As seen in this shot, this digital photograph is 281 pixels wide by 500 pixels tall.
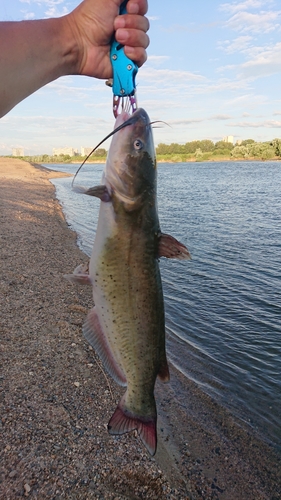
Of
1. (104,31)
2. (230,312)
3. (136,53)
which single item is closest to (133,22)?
(136,53)

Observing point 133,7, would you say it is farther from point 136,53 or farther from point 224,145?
point 224,145

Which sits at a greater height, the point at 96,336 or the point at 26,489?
the point at 96,336

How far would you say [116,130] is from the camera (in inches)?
102

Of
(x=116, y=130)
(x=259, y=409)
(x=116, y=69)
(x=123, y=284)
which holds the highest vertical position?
(x=116, y=69)

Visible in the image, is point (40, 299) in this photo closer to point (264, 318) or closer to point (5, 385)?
point (5, 385)

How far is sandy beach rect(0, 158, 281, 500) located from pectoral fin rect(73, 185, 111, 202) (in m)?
3.10

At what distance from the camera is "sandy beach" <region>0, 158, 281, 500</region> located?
412 cm

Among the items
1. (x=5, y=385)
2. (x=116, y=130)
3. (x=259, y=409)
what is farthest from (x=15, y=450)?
(x=259, y=409)

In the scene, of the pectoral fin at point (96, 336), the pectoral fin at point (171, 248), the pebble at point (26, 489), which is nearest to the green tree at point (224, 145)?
the pebble at point (26, 489)

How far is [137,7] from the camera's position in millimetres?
2678

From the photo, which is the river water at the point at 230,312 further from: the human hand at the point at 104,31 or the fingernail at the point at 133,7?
the fingernail at the point at 133,7

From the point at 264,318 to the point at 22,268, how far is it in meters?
6.98

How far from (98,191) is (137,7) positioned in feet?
4.42

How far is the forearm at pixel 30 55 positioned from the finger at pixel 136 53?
0.50m
